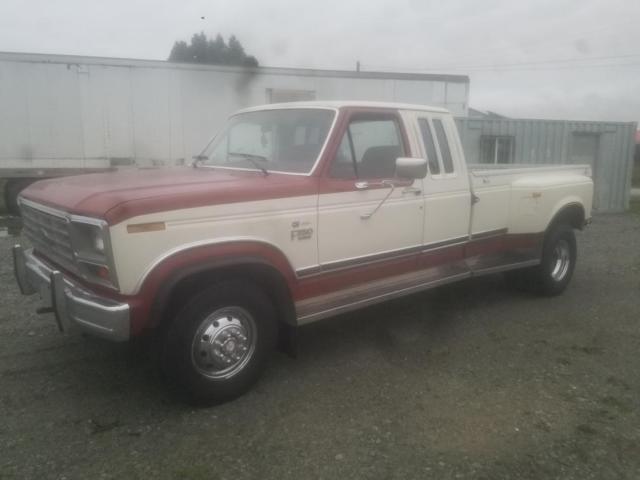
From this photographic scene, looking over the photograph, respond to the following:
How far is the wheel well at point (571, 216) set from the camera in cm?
599

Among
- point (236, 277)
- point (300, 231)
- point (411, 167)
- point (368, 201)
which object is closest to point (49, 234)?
point (236, 277)

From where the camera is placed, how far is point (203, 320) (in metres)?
3.40

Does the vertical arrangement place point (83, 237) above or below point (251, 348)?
above

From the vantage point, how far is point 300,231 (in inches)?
149

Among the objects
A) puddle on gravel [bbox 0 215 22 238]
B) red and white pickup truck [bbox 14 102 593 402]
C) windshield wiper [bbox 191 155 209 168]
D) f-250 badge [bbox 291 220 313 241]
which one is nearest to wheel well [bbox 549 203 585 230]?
red and white pickup truck [bbox 14 102 593 402]

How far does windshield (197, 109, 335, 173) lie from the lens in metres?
4.18

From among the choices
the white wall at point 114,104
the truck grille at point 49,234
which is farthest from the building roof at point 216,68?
the truck grille at point 49,234

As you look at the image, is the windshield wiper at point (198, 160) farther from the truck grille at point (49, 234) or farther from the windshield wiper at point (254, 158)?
A: the truck grille at point (49, 234)

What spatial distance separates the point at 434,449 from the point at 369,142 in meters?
2.40

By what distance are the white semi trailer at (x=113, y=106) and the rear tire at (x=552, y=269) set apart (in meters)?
8.42

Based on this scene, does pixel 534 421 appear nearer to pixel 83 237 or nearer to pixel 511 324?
pixel 511 324

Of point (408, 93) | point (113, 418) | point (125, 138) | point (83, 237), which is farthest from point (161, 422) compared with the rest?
point (408, 93)

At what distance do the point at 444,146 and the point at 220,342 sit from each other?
2797 mm

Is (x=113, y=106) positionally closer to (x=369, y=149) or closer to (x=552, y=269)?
(x=369, y=149)
